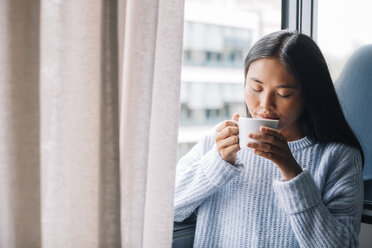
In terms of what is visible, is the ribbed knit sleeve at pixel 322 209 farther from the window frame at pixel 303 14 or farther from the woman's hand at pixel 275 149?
the window frame at pixel 303 14

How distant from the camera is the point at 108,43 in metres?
0.71

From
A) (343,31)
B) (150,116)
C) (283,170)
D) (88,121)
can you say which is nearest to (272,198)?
(283,170)

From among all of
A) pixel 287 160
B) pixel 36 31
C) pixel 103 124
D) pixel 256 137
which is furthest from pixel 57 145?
pixel 287 160

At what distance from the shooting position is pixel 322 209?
0.87m

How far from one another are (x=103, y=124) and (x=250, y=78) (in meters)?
0.45

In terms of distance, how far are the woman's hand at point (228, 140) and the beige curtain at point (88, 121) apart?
0.22 m

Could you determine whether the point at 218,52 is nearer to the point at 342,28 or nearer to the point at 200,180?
the point at 342,28

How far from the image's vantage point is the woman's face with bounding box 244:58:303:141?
92 centimetres

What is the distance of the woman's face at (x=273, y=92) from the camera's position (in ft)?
3.02

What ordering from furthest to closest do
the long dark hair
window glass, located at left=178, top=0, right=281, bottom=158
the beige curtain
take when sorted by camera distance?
1. window glass, located at left=178, top=0, right=281, bottom=158
2. the long dark hair
3. the beige curtain

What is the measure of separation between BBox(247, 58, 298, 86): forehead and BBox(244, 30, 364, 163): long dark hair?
11 mm

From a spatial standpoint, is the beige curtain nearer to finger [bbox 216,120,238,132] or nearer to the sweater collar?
finger [bbox 216,120,238,132]

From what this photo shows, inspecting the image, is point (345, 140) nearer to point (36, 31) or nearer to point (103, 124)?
point (103, 124)

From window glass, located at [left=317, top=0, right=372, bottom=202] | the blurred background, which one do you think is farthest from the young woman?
window glass, located at [left=317, top=0, right=372, bottom=202]
